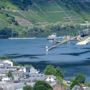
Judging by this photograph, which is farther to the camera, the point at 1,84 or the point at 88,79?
the point at 88,79

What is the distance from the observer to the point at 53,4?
184 m

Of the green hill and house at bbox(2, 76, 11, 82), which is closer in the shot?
house at bbox(2, 76, 11, 82)

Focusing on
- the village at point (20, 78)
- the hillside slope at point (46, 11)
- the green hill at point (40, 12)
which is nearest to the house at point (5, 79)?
the village at point (20, 78)

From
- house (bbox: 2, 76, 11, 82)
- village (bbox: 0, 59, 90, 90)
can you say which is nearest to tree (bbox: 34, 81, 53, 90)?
village (bbox: 0, 59, 90, 90)

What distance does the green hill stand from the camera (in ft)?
518

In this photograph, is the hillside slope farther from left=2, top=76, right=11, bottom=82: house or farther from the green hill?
left=2, top=76, right=11, bottom=82: house

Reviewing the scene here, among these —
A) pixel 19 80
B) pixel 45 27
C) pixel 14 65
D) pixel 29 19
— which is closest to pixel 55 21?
pixel 29 19

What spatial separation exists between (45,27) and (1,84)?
4328 inches

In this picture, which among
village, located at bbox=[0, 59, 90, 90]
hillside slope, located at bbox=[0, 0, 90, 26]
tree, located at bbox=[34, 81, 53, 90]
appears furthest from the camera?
hillside slope, located at bbox=[0, 0, 90, 26]

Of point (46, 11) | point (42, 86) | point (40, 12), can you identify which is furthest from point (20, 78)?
point (46, 11)

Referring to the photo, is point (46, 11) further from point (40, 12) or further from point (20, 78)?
point (20, 78)

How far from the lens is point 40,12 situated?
17362 centimetres

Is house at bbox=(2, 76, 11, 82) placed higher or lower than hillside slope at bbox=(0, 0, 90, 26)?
higher

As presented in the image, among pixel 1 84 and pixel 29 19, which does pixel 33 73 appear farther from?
pixel 29 19
